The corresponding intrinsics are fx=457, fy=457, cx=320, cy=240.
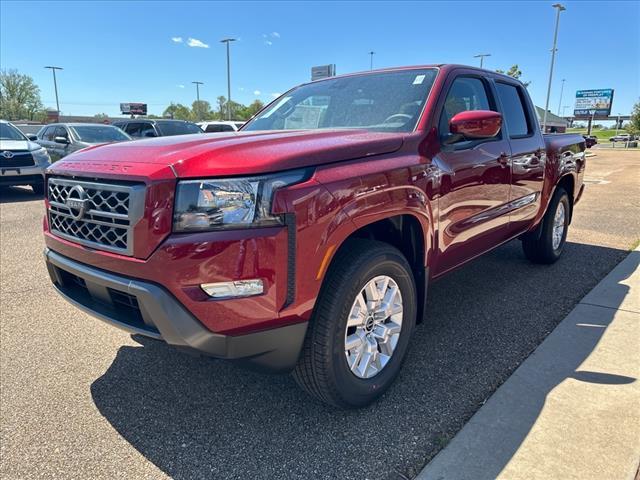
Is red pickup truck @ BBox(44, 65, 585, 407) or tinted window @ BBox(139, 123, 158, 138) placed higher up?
tinted window @ BBox(139, 123, 158, 138)

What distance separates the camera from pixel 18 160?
9273 mm

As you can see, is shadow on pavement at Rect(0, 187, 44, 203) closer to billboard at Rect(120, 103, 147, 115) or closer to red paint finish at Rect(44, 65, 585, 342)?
red paint finish at Rect(44, 65, 585, 342)

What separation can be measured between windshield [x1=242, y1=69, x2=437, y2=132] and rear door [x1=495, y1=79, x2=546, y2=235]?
1133 mm

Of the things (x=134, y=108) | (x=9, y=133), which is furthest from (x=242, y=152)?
(x=134, y=108)

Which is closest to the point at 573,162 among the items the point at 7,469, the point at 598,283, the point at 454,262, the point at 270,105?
the point at 598,283

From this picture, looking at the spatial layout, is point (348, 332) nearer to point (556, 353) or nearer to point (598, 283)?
point (556, 353)

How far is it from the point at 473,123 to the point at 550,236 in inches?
107

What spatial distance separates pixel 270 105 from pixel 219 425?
8.97ft

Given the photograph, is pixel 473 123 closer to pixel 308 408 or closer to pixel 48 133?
pixel 308 408

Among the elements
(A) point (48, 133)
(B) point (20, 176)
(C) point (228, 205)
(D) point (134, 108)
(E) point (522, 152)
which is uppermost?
(D) point (134, 108)

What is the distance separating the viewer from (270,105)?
4059 millimetres

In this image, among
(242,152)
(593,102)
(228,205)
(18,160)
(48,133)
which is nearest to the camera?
(228,205)

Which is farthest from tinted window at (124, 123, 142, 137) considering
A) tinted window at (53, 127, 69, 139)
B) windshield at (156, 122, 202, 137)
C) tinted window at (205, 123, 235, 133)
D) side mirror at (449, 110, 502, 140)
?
side mirror at (449, 110, 502, 140)

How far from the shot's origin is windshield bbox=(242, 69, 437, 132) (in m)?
2.98
